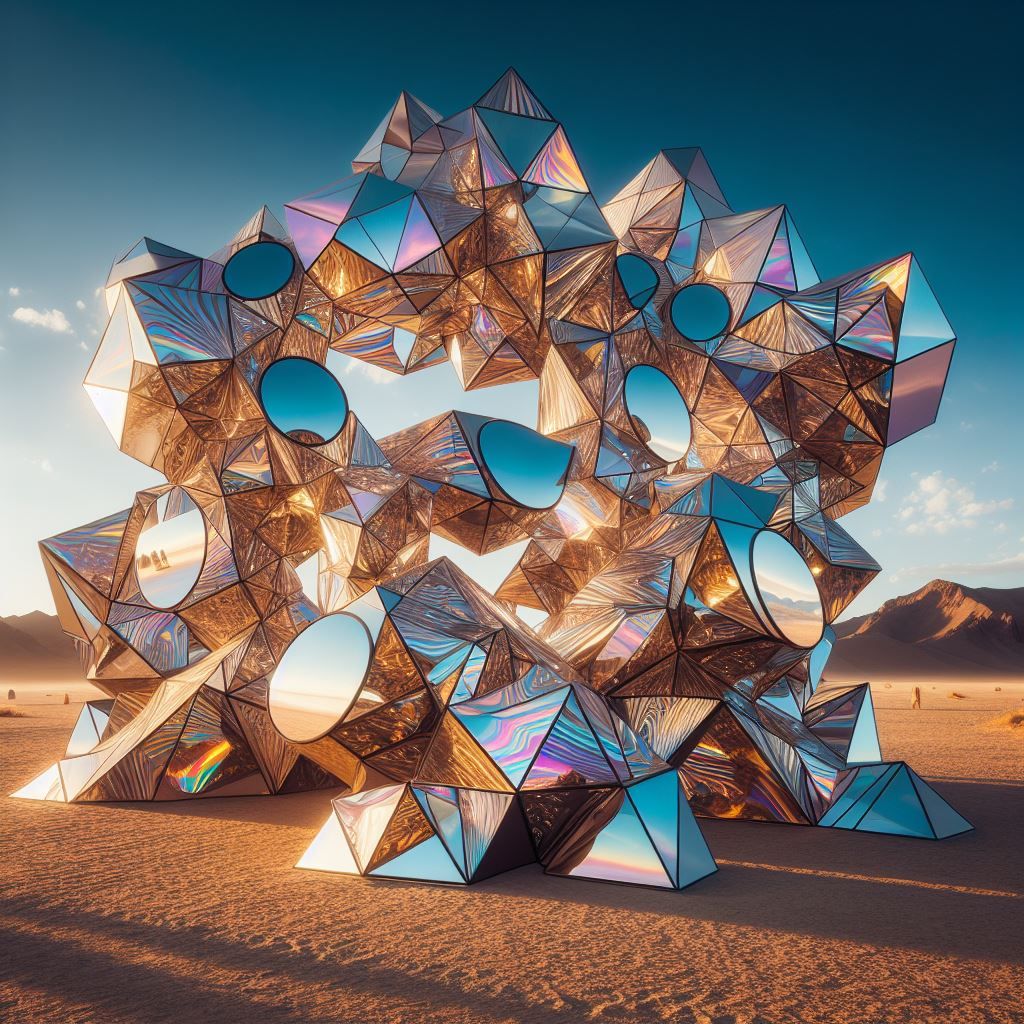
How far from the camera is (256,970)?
5445mm

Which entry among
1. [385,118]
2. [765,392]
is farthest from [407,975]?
[385,118]

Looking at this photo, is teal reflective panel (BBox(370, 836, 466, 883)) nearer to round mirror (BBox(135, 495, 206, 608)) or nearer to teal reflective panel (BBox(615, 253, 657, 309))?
round mirror (BBox(135, 495, 206, 608))

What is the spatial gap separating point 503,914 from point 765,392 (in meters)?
9.95

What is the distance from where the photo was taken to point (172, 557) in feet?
41.8

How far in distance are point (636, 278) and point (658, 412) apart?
2.44 meters

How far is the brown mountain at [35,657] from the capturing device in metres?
75.5

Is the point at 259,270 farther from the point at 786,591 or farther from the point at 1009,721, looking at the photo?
the point at 1009,721

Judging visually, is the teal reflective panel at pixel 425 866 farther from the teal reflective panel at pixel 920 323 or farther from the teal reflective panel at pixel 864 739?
the teal reflective panel at pixel 920 323

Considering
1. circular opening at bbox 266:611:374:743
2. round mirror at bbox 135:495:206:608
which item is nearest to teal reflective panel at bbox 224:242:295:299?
round mirror at bbox 135:495:206:608

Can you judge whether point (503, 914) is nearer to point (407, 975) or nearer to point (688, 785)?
point (407, 975)

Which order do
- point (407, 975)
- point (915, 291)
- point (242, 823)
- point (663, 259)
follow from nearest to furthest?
point (407, 975)
point (242, 823)
point (915, 291)
point (663, 259)

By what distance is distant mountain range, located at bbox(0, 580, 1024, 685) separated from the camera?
81562mm

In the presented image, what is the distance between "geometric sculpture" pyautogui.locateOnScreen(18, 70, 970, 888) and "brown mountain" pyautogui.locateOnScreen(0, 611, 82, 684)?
2783 inches

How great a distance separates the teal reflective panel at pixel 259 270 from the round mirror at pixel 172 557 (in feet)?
12.0
